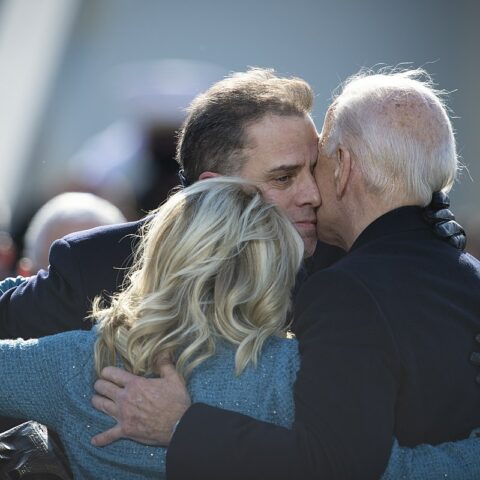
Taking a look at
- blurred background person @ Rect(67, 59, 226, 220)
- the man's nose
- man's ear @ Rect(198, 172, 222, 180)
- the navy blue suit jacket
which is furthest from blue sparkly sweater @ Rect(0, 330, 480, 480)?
blurred background person @ Rect(67, 59, 226, 220)

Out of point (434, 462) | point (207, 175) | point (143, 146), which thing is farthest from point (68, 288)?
point (143, 146)

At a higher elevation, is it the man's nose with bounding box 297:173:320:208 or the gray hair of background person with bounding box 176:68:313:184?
the gray hair of background person with bounding box 176:68:313:184

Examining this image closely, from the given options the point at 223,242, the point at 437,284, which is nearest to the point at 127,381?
the point at 223,242

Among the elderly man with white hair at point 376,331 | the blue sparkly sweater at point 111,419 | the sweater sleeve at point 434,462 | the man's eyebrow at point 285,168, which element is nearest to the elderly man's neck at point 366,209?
the elderly man with white hair at point 376,331

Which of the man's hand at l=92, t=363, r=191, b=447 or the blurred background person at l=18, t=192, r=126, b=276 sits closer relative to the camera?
the man's hand at l=92, t=363, r=191, b=447

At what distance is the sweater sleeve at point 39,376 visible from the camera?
273 cm

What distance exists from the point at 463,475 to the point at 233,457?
57cm

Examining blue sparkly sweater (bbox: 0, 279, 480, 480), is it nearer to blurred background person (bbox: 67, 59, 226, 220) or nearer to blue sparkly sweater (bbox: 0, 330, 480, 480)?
blue sparkly sweater (bbox: 0, 330, 480, 480)

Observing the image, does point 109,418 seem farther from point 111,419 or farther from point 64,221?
point 64,221

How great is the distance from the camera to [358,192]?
3.14m

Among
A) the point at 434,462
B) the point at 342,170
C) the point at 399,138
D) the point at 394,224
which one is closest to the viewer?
the point at 434,462

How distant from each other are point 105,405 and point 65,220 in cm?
248

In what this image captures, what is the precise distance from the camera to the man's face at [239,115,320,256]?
11.7 ft

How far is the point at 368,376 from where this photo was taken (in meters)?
2.54
